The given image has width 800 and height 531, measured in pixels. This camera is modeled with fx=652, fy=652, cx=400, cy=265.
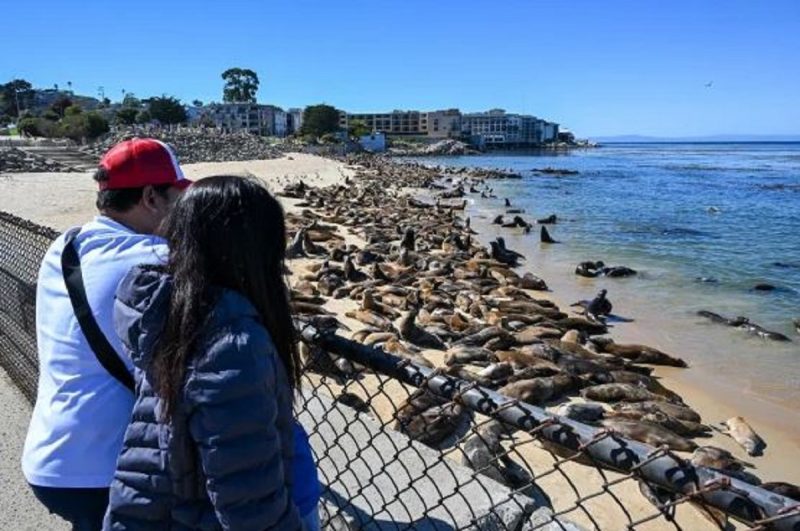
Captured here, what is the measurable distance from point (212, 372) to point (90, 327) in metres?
0.77

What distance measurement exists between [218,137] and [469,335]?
8025 centimetres

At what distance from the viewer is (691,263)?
21.7 meters

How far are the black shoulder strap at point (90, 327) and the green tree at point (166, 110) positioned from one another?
110191mm

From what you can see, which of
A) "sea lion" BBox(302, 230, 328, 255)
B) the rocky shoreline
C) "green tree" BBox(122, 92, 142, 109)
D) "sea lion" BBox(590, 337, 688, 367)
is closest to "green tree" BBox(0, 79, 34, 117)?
"green tree" BBox(122, 92, 142, 109)

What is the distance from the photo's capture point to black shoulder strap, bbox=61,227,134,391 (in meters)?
2.34

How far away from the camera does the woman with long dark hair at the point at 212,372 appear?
1835mm

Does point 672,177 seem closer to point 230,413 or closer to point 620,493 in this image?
point 620,493

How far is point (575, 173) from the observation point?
81000mm

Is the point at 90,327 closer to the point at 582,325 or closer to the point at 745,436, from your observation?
the point at 745,436

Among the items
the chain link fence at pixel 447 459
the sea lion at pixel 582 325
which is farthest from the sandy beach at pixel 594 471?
the sea lion at pixel 582 325

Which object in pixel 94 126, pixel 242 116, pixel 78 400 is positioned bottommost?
pixel 78 400

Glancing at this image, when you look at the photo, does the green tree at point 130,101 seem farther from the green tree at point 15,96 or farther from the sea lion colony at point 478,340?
the sea lion colony at point 478,340

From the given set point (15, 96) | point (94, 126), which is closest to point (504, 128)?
point (15, 96)

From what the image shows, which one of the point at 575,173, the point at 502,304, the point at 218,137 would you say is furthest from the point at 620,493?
the point at 218,137
